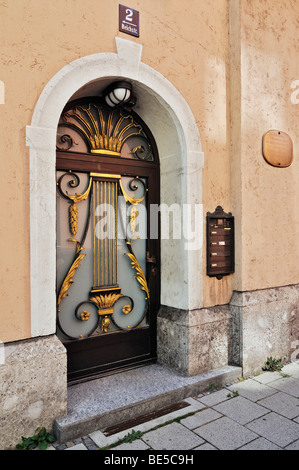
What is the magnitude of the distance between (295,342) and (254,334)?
0.83 m

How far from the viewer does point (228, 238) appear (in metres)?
3.91

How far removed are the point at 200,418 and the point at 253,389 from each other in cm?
85

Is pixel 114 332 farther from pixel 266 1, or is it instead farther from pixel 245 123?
pixel 266 1

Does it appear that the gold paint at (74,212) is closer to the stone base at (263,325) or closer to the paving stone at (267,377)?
the stone base at (263,325)

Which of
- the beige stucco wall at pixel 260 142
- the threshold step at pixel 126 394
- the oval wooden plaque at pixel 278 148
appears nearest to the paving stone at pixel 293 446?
the threshold step at pixel 126 394

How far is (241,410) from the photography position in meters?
3.08

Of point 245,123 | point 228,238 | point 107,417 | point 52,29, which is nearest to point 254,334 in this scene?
point 228,238

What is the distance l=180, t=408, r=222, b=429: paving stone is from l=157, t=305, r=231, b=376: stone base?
0.50 m

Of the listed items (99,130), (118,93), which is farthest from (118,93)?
(99,130)

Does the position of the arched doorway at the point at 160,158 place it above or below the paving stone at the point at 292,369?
above

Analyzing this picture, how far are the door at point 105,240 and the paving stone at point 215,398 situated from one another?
77 cm

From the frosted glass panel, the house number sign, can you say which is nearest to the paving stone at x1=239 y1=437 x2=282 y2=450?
the frosted glass panel

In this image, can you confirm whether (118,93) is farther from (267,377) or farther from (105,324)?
(267,377)

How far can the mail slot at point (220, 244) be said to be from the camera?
3.76 meters
